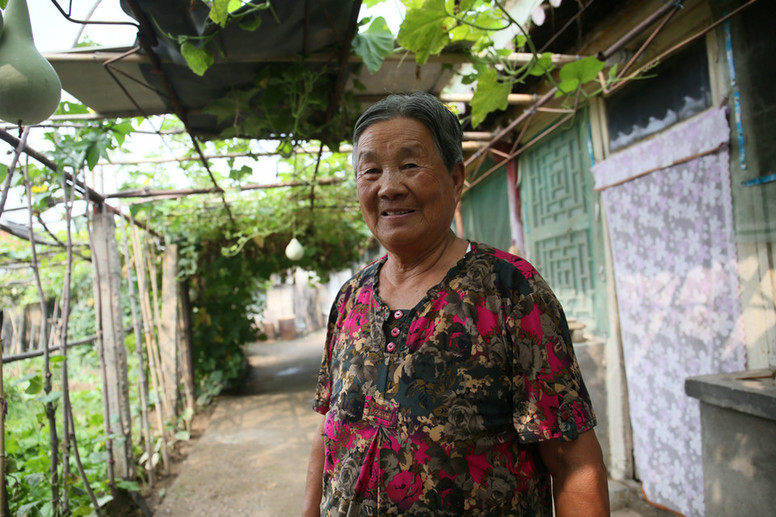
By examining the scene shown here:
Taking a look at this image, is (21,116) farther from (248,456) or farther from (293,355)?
(293,355)

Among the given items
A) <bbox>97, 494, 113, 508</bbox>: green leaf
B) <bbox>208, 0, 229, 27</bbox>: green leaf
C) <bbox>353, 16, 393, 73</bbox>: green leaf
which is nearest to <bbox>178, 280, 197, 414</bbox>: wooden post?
<bbox>97, 494, 113, 508</bbox>: green leaf

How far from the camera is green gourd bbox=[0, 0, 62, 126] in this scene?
3.42 ft

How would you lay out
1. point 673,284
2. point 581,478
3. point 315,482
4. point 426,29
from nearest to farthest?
1. point 581,478
2. point 315,482
3. point 426,29
4. point 673,284

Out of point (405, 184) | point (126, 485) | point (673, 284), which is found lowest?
point (126, 485)

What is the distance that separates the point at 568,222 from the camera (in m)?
3.59

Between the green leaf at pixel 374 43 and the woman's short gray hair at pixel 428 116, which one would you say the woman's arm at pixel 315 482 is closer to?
the woman's short gray hair at pixel 428 116

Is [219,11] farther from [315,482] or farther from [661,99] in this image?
[661,99]

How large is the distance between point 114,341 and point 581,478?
3.66 m

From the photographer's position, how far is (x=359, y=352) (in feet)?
3.92

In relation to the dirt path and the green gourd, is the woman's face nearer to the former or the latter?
the green gourd

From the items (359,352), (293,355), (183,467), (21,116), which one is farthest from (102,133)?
(293,355)

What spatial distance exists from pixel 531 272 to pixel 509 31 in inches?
Result: 110

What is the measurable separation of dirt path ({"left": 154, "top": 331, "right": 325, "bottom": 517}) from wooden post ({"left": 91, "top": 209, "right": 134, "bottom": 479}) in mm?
618

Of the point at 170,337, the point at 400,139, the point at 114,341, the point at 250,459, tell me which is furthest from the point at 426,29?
the point at 170,337
